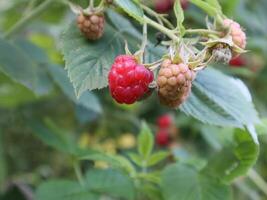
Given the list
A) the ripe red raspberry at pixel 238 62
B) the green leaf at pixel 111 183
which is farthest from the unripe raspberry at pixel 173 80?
the ripe red raspberry at pixel 238 62

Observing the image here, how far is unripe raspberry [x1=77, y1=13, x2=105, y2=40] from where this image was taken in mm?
1227

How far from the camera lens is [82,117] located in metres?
1.83

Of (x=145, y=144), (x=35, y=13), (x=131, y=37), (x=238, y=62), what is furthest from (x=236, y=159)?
(x=238, y=62)

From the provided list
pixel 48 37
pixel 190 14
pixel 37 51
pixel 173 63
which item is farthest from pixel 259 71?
Answer: pixel 173 63

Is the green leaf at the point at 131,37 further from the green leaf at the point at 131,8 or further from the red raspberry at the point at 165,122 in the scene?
the red raspberry at the point at 165,122

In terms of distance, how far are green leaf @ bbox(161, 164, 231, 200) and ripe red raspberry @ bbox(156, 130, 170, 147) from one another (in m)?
0.59

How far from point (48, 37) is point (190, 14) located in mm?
642

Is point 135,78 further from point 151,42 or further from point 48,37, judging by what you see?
point 48,37

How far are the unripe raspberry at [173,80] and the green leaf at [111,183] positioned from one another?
0.41 m

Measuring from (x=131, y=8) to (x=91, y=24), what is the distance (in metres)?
0.16

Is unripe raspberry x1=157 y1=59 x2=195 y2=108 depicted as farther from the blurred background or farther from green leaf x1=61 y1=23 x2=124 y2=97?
the blurred background

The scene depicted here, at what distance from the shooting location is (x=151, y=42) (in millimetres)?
1427

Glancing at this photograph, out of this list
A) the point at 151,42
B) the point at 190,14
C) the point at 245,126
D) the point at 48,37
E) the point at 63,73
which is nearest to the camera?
the point at 245,126

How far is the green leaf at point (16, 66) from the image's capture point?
142cm
